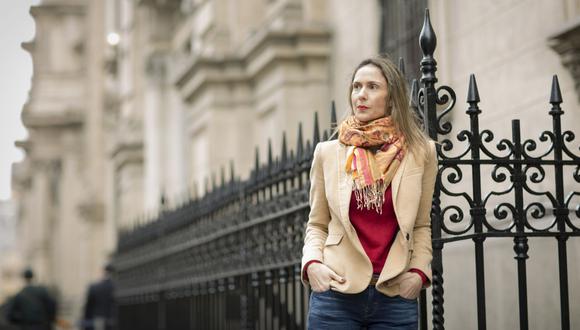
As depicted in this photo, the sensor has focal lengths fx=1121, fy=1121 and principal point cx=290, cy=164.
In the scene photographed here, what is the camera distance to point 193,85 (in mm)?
17938

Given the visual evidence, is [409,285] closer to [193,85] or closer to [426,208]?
[426,208]

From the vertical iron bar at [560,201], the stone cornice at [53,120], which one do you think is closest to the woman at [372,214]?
the vertical iron bar at [560,201]

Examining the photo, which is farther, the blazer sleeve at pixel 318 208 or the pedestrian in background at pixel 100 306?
the pedestrian in background at pixel 100 306

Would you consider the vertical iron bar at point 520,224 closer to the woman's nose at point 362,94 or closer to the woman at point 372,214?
the woman at point 372,214

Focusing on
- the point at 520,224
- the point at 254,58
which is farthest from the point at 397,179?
the point at 254,58

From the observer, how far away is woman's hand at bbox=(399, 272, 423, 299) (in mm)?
4793

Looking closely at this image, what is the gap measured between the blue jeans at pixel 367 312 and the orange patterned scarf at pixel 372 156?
395mm

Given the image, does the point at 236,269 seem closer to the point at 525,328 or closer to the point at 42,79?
the point at 525,328

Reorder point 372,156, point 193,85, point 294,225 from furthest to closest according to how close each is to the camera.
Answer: point 193,85, point 294,225, point 372,156

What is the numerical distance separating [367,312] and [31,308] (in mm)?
11957

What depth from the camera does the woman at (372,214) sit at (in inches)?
190

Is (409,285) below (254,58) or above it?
below

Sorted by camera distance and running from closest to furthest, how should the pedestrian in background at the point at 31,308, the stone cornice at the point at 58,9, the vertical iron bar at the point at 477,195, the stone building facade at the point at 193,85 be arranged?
the vertical iron bar at the point at 477,195 < the stone building facade at the point at 193,85 < the pedestrian in background at the point at 31,308 < the stone cornice at the point at 58,9

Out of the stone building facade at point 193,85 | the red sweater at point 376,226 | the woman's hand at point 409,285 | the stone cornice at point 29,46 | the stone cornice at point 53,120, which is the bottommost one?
the woman's hand at point 409,285
